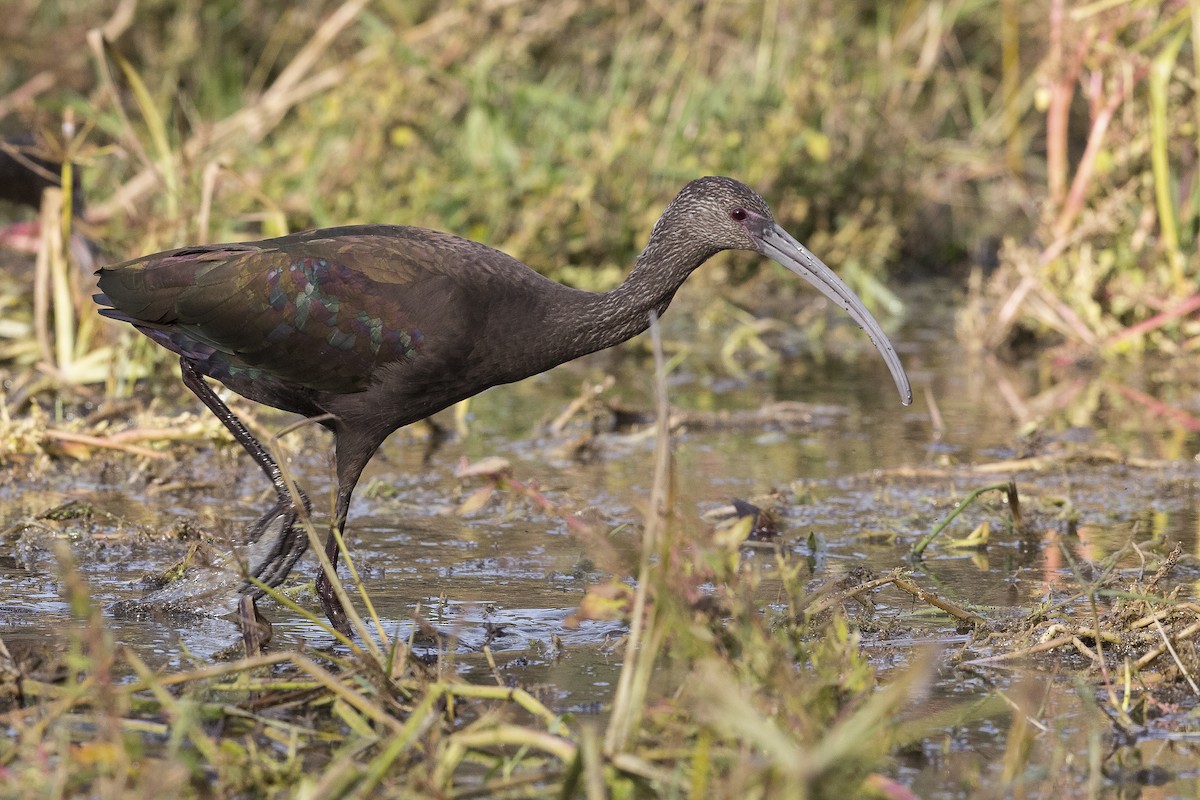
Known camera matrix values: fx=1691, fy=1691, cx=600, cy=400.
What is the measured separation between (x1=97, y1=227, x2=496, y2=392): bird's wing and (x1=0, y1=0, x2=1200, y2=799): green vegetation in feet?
2.86

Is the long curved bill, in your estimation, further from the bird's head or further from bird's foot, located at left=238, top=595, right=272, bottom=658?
bird's foot, located at left=238, top=595, right=272, bottom=658

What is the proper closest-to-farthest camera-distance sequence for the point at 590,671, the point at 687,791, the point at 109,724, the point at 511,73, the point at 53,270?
the point at 109,724 < the point at 687,791 < the point at 590,671 < the point at 53,270 < the point at 511,73

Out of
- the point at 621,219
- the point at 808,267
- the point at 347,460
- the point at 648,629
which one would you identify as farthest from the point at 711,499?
the point at 621,219

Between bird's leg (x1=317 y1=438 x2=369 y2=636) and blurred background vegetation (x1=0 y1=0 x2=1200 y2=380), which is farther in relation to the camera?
blurred background vegetation (x1=0 y1=0 x2=1200 y2=380)

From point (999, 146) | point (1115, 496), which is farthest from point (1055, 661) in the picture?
point (999, 146)

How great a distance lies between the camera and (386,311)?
4559 millimetres

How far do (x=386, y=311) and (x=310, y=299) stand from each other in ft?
0.74

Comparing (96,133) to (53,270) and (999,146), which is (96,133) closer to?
(53,270)

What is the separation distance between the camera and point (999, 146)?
39.2 ft

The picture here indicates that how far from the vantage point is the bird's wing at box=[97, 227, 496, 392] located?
456 centimetres

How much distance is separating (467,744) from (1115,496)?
3.62 m

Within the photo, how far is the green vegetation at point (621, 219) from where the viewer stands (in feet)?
10.1

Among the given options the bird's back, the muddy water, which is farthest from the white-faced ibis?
the muddy water

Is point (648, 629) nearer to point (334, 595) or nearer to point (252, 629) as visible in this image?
point (252, 629)
